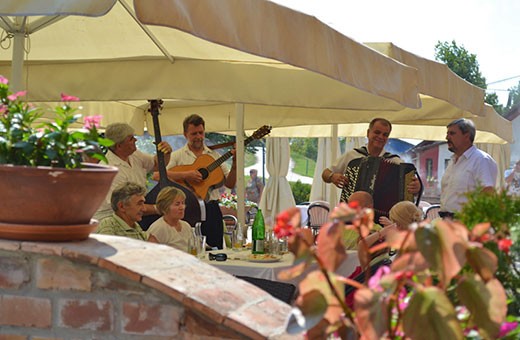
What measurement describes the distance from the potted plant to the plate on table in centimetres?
348

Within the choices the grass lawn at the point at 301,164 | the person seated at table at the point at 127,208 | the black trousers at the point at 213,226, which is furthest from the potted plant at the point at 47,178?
the grass lawn at the point at 301,164

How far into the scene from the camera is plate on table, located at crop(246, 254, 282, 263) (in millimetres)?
5797

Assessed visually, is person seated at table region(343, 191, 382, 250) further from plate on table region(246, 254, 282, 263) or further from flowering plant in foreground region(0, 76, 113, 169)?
flowering plant in foreground region(0, 76, 113, 169)

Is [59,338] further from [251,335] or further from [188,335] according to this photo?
[251,335]

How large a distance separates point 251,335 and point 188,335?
0.18 meters

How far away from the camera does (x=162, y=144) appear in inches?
286

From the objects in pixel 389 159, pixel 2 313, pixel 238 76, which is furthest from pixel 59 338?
pixel 389 159

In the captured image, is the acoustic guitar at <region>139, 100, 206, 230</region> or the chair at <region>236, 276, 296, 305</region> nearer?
the chair at <region>236, 276, 296, 305</region>

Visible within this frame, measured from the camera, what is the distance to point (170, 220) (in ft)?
20.4

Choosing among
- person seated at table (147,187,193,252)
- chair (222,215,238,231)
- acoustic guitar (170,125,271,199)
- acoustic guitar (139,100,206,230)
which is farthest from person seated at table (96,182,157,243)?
chair (222,215,238,231)

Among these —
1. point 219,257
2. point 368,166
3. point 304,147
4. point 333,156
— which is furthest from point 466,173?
point 304,147

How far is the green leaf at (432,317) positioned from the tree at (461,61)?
4146cm

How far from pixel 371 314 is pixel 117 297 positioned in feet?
2.73

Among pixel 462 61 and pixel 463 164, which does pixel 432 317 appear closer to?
pixel 463 164
